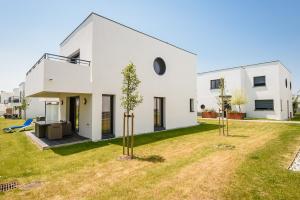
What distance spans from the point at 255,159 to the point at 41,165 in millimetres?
Result: 7611

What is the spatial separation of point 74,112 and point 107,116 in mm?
3412

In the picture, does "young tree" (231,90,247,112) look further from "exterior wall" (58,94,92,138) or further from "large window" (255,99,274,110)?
"exterior wall" (58,94,92,138)

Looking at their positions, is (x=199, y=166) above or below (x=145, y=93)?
below

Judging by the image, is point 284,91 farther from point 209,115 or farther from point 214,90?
point 209,115

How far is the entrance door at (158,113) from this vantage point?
14.1 metres

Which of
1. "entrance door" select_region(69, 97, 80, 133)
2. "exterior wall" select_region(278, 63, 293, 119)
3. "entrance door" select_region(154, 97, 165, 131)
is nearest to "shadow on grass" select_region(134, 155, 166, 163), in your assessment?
"entrance door" select_region(154, 97, 165, 131)

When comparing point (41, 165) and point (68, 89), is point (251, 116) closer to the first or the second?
point (68, 89)

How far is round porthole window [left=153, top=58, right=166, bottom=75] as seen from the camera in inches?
566

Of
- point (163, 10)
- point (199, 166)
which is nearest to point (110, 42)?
point (163, 10)

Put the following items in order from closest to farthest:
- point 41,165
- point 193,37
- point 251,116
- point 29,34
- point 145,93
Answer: point 41,165, point 29,34, point 145,93, point 193,37, point 251,116

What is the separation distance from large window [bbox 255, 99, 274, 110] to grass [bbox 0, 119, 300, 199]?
60.1ft

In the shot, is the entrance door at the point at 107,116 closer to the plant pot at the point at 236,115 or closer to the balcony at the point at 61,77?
the balcony at the point at 61,77

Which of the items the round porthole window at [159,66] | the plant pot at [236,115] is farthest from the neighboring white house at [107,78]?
the plant pot at [236,115]

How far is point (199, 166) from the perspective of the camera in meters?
5.93
